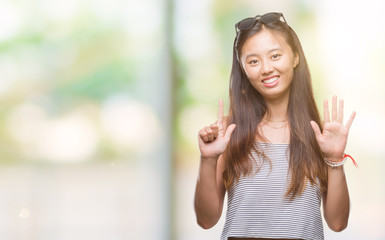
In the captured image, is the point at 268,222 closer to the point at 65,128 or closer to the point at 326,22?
the point at 65,128

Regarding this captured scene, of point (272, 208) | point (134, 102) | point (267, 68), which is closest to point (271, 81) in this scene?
point (267, 68)

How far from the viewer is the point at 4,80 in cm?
214

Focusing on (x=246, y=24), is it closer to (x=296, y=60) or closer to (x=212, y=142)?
(x=296, y=60)

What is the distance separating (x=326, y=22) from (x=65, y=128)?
4.48 ft

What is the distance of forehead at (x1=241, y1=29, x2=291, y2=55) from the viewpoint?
139cm

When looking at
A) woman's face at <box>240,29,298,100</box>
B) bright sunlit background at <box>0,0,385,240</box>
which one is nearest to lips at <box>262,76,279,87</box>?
woman's face at <box>240,29,298,100</box>

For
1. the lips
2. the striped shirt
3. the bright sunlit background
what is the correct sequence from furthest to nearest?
the bright sunlit background < the lips < the striped shirt

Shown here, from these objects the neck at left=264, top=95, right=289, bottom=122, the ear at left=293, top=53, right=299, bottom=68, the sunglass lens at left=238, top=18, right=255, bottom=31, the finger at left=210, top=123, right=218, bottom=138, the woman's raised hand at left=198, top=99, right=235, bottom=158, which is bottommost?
the woman's raised hand at left=198, top=99, right=235, bottom=158

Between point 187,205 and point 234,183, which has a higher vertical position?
point 234,183

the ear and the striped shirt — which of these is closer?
the striped shirt

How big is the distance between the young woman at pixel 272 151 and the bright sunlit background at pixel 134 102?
1.05 m

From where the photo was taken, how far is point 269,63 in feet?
4.54

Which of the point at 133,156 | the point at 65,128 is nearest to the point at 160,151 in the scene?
the point at 133,156

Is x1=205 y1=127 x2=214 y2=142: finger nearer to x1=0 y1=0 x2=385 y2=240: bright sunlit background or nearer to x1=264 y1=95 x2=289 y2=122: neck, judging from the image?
x1=264 y1=95 x2=289 y2=122: neck
